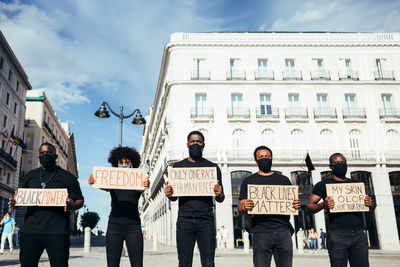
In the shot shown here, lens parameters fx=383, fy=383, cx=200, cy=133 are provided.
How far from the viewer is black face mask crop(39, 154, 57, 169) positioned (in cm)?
491

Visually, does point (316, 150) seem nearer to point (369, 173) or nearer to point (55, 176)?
point (369, 173)

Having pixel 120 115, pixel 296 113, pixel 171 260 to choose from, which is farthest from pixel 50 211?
pixel 296 113

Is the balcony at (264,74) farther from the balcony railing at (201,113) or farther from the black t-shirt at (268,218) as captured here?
the black t-shirt at (268,218)

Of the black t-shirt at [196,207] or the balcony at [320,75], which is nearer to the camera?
the black t-shirt at [196,207]

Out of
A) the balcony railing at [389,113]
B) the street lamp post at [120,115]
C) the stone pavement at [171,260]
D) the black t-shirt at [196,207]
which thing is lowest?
the stone pavement at [171,260]

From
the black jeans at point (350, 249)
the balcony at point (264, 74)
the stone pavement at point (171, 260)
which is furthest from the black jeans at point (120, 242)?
the balcony at point (264, 74)

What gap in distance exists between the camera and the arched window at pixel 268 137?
97.9 ft

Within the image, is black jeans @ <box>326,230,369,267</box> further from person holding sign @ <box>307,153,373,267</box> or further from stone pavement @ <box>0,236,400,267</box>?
stone pavement @ <box>0,236,400,267</box>

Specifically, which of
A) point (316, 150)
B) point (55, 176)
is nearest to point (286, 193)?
point (55, 176)

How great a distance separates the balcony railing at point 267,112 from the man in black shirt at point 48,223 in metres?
26.1

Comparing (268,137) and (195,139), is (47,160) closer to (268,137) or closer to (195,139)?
(195,139)

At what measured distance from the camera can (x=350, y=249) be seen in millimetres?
5145

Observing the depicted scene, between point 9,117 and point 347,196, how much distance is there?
3844 cm

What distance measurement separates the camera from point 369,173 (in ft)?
96.3
